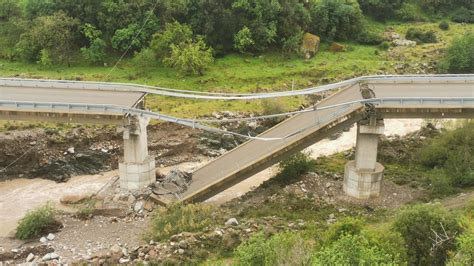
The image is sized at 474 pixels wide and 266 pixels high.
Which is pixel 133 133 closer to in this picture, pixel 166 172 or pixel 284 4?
Answer: pixel 166 172

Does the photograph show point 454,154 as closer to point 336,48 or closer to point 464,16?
point 336,48

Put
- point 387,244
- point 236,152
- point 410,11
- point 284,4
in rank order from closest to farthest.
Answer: point 387,244 → point 236,152 → point 284,4 → point 410,11

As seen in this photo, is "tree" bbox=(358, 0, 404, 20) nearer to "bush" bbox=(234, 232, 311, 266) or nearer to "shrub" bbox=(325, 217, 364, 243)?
"shrub" bbox=(325, 217, 364, 243)

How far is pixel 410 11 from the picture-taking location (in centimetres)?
9238

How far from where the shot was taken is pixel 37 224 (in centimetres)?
4181

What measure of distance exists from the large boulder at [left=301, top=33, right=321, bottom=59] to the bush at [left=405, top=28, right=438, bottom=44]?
16.0m

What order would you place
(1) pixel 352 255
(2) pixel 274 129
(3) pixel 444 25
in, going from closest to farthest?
(1) pixel 352 255 < (2) pixel 274 129 < (3) pixel 444 25

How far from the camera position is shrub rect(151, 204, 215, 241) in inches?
1563

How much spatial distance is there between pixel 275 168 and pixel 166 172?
33.2ft

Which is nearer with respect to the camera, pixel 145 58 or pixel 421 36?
pixel 145 58

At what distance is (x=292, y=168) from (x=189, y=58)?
24564 mm

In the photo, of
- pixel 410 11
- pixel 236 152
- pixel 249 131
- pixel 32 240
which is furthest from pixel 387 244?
pixel 410 11

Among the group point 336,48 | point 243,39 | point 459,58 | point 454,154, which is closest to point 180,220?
point 454,154

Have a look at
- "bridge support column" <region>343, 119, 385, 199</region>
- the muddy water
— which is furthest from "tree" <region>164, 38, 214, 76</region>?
"bridge support column" <region>343, 119, 385, 199</region>
